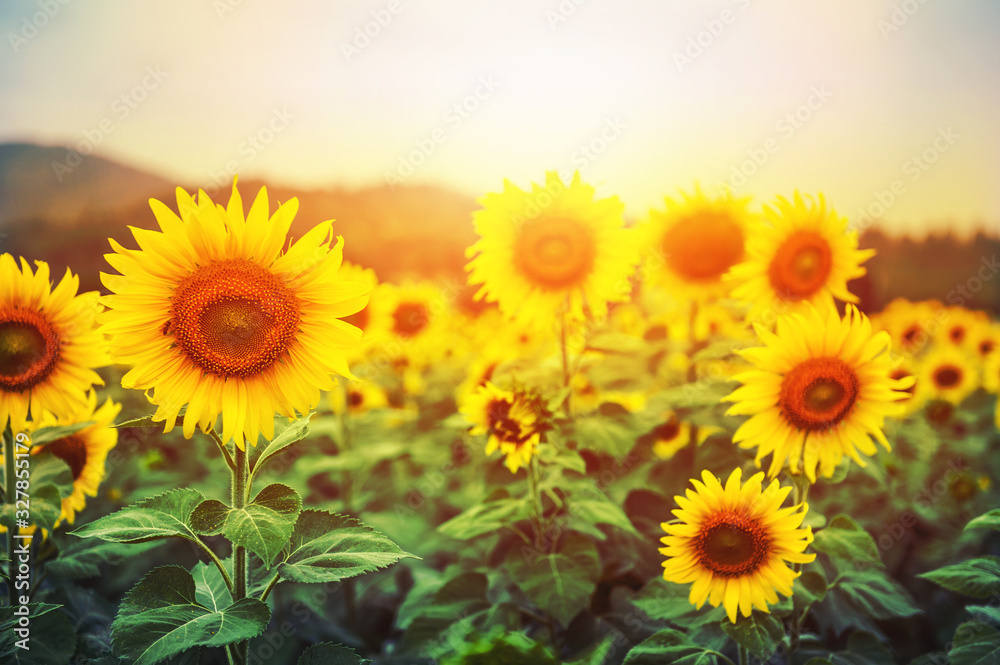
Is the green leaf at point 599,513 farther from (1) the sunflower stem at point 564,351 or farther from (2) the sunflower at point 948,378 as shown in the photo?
(2) the sunflower at point 948,378

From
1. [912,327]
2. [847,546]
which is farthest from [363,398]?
[912,327]

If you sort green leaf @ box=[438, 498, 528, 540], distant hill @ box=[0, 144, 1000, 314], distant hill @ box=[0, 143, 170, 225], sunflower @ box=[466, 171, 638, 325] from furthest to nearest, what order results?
distant hill @ box=[0, 144, 1000, 314], distant hill @ box=[0, 143, 170, 225], sunflower @ box=[466, 171, 638, 325], green leaf @ box=[438, 498, 528, 540]

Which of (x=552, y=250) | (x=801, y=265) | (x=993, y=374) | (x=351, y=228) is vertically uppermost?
(x=351, y=228)

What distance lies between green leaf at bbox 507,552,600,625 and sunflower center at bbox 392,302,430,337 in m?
2.56

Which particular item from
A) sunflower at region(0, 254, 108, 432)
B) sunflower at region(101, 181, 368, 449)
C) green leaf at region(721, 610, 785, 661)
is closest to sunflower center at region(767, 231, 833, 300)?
green leaf at region(721, 610, 785, 661)

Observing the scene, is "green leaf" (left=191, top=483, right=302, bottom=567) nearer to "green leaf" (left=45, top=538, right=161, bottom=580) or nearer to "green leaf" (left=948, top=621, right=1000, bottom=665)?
"green leaf" (left=45, top=538, right=161, bottom=580)

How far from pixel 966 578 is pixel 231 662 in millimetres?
2332

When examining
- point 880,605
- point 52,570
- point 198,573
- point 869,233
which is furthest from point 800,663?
point 869,233

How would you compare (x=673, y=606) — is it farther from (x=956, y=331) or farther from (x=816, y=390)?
(x=956, y=331)

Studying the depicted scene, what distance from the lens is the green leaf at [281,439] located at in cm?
150

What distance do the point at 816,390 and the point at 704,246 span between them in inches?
53.2

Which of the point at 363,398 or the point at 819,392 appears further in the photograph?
the point at 363,398

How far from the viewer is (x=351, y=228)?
615 centimetres

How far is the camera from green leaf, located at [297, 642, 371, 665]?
163cm
